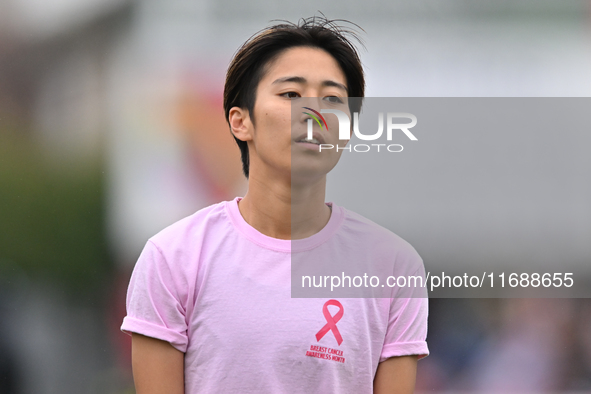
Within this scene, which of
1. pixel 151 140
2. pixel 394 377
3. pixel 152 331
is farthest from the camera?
pixel 151 140

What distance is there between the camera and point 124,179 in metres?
1.88

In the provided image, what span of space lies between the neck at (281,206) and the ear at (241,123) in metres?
0.10

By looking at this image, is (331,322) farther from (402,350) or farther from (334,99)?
(334,99)

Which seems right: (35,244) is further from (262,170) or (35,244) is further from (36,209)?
(262,170)

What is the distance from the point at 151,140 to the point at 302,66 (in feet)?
2.55

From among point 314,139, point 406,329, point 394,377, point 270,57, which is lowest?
point 394,377

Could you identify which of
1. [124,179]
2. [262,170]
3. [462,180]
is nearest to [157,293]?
[262,170]

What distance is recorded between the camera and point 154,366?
1220mm

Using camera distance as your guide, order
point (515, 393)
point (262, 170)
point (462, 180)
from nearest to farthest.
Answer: point (262, 170) < point (462, 180) < point (515, 393)

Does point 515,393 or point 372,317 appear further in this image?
point 515,393

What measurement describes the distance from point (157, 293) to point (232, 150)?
78 cm

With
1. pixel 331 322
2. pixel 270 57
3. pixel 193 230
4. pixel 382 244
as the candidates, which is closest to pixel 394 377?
pixel 331 322

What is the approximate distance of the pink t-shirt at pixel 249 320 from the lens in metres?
1.21

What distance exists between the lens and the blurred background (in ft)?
6.08
